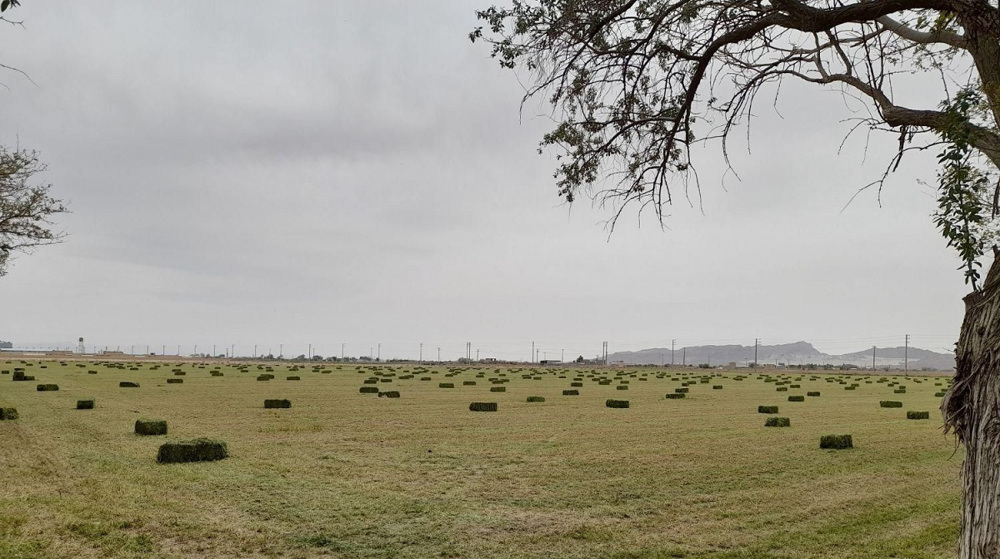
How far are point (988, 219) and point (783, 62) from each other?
11.5ft

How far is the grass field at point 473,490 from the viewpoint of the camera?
946 cm

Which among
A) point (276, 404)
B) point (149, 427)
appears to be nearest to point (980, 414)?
point (149, 427)

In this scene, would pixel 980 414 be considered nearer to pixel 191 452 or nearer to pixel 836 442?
pixel 836 442

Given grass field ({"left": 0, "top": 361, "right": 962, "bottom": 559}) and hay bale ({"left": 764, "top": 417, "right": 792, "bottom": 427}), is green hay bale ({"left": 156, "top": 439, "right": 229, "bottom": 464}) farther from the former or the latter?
hay bale ({"left": 764, "top": 417, "right": 792, "bottom": 427})

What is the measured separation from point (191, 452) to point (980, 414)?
555 inches

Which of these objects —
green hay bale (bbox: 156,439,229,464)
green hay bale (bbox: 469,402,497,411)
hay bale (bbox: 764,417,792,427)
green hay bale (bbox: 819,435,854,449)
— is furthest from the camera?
green hay bale (bbox: 469,402,497,411)

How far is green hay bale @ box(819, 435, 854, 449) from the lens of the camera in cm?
1775

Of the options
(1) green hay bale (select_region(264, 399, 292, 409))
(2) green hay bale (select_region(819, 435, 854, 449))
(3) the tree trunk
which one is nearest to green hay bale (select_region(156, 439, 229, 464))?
(1) green hay bale (select_region(264, 399, 292, 409))

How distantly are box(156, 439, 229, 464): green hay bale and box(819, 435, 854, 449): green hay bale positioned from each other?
14793 mm

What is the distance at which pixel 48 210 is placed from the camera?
27375 millimetres

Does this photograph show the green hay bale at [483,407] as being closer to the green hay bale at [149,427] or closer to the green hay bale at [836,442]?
the green hay bale at [149,427]

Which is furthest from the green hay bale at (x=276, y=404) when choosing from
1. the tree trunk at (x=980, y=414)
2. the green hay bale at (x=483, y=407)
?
the tree trunk at (x=980, y=414)

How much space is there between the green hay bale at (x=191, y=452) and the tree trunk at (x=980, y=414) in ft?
44.7

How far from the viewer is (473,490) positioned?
41.5 feet
